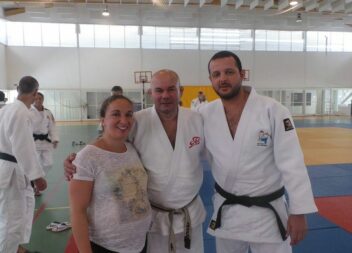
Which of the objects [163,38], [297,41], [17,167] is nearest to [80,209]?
[17,167]

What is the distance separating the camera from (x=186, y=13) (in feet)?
71.9

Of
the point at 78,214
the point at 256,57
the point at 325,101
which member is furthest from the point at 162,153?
the point at 325,101

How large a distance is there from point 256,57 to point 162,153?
909 inches

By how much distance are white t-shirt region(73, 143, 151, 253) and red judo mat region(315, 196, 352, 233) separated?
10.4 feet

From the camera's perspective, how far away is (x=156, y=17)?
2159cm

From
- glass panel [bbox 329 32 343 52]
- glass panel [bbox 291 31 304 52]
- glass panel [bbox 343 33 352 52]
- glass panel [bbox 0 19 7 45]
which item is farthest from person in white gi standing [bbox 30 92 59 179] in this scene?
glass panel [bbox 343 33 352 52]

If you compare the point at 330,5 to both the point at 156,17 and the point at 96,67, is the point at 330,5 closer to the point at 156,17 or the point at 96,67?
the point at 156,17

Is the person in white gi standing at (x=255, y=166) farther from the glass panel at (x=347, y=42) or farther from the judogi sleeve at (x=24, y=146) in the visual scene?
the glass panel at (x=347, y=42)

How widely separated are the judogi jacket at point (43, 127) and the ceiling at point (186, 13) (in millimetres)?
14324

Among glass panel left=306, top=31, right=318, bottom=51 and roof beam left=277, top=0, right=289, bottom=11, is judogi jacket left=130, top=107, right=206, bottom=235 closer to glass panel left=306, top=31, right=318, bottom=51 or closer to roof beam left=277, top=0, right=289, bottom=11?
roof beam left=277, top=0, right=289, bottom=11

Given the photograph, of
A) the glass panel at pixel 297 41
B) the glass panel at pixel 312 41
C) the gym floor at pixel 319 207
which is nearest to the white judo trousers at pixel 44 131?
the gym floor at pixel 319 207

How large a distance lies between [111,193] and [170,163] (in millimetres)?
479

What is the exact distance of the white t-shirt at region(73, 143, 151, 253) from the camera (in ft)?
6.01

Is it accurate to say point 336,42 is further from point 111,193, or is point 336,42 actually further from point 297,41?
point 111,193
